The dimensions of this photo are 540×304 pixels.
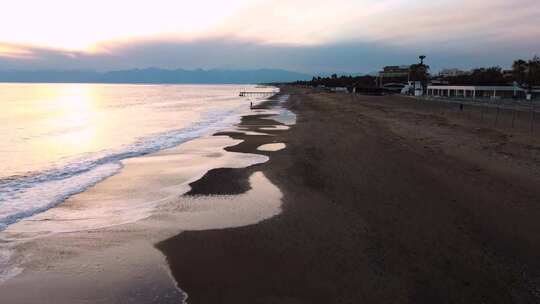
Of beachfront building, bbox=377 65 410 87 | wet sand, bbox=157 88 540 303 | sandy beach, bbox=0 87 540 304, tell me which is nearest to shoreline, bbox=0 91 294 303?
sandy beach, bbox=0 87 540 304

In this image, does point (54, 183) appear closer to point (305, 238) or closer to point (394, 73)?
point (305, 238)

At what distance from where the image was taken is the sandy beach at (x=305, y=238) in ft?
17.8

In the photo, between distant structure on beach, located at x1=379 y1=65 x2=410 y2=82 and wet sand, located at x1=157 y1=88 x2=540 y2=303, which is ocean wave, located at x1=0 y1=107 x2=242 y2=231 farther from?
distant structure on beach, located at x1=379 y1=65 x2=410 y2=82

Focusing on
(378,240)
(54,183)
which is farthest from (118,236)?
(54,183)

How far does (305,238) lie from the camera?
7.32 m

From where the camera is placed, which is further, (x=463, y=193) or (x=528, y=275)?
(x=463, y=193)

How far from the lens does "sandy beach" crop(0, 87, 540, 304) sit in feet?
17.8

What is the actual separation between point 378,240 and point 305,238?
1.20 meters

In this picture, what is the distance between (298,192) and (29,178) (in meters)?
8.33

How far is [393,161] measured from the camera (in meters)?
14.4

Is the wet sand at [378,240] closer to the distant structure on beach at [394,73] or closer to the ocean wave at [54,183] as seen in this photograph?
the ocean wave at [54,183]

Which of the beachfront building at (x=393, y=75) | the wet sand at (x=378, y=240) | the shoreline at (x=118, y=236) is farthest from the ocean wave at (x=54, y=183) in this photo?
the beachfront building at (x=393, y=75)

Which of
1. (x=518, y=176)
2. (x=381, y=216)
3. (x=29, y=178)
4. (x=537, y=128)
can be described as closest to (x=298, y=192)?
(x=381, y=216)

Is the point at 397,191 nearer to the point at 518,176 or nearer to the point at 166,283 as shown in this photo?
the point at 518,176
